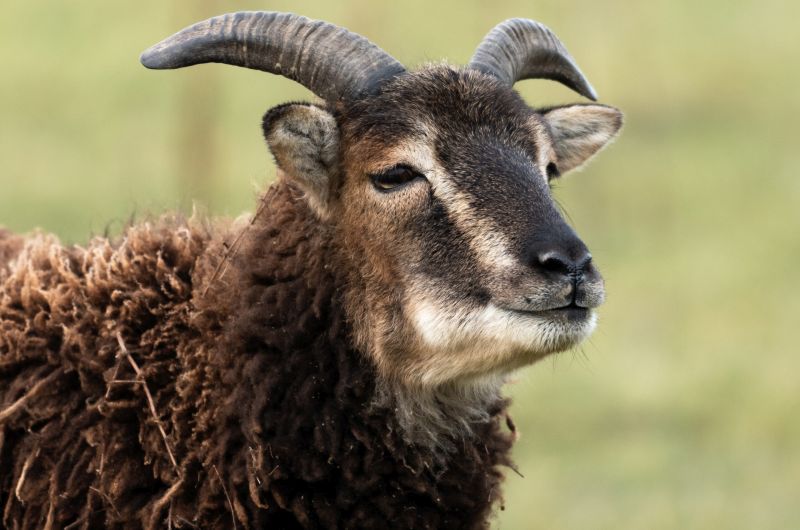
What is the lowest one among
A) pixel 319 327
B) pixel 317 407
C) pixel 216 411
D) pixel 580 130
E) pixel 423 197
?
pixel 216 411

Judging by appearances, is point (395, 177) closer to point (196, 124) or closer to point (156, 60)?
point (156, 60)

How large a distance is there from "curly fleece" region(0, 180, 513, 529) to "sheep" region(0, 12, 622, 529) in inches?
0.5

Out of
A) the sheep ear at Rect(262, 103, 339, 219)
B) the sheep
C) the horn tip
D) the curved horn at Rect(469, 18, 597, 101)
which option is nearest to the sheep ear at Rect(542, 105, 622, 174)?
the curved horn at Rect(469, 18, 597, 101)

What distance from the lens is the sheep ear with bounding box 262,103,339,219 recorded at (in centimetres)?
711

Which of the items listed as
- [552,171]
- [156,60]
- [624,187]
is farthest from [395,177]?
[624,187]

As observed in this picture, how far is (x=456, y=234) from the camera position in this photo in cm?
702

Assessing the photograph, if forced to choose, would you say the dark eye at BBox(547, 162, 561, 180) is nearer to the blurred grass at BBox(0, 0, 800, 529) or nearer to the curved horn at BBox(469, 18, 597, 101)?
the curved horn at BBox(469, 18, 597, 101)

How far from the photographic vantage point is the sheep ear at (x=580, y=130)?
331 inches

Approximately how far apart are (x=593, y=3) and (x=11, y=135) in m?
12.2

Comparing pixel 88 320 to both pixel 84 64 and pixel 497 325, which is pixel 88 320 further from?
pixel 84 64

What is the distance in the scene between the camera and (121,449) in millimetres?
6934

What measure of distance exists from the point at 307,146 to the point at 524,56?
180 centimetres

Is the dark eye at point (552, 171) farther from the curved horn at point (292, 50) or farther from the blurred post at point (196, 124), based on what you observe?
the blurred post at point (196, 124)

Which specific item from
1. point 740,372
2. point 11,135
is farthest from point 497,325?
point 11,135
